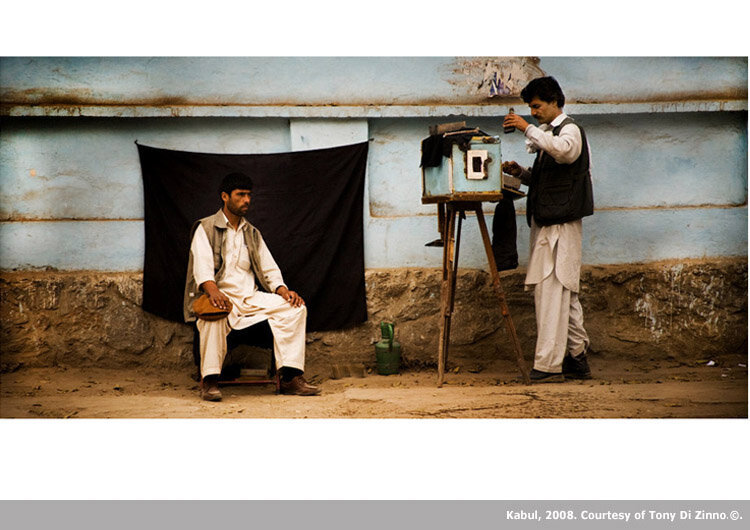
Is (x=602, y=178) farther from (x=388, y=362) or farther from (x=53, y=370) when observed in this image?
(x=53, y=370)

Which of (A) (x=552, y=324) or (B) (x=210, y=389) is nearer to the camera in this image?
(B) (x=210, y=389)

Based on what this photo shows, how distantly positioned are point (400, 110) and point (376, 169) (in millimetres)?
512

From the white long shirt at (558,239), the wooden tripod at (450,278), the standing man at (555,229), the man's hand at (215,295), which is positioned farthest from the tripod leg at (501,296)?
the man's hand at (215,295)

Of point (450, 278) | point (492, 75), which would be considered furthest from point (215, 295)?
point (492, 75)

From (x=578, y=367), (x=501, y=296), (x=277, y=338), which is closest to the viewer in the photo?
(x=277, y=338)

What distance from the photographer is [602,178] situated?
593cm

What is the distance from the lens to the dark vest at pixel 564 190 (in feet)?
15.9

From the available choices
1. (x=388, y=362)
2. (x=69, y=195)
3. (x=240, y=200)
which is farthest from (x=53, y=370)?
(x=388, y=362)

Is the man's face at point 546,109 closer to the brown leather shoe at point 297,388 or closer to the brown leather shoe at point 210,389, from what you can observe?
the brown leather shoe at point 297,388

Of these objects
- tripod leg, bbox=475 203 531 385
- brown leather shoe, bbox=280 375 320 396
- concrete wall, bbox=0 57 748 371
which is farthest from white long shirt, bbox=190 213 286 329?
tripod leg, bbox=475 203 531 385

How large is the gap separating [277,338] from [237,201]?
98cm

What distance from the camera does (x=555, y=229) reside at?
496cm

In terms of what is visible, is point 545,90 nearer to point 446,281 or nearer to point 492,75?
point 492,75

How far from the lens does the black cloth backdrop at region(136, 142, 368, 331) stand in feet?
18.5
